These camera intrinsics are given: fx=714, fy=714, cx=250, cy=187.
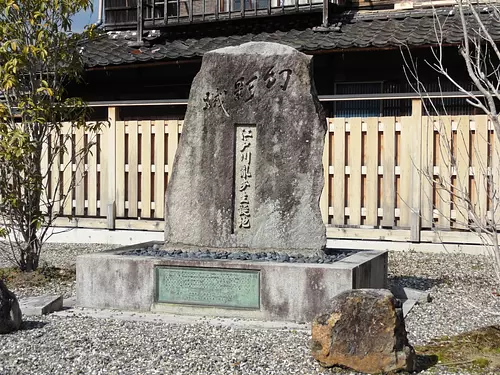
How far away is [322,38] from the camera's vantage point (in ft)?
39.1

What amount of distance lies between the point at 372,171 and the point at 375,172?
0.15ft

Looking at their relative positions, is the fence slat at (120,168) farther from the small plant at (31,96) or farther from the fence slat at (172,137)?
the small plant at (31,96)

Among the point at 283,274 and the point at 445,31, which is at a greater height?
the point at 445,31

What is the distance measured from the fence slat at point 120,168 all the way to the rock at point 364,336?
7.43 metres

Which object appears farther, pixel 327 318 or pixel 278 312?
pixel 278 312

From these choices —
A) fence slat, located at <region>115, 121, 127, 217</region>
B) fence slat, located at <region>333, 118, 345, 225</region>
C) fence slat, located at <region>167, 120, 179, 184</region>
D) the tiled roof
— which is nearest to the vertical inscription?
fence slat, located at <region>333, 118, 345, 225</region>

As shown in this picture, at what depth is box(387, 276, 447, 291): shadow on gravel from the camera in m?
7.73

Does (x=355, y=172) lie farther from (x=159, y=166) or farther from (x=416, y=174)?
(x=159, y=166)

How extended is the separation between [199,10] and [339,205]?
256 inches

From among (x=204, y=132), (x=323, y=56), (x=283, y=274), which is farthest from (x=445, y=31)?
(x=283, y=274)

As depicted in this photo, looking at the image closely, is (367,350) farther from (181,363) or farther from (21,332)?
(21,332)

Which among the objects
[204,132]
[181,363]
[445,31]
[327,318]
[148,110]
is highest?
[445,31]

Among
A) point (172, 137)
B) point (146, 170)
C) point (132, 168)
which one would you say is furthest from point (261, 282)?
point (132, 168)

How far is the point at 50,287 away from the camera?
25.5 ft
